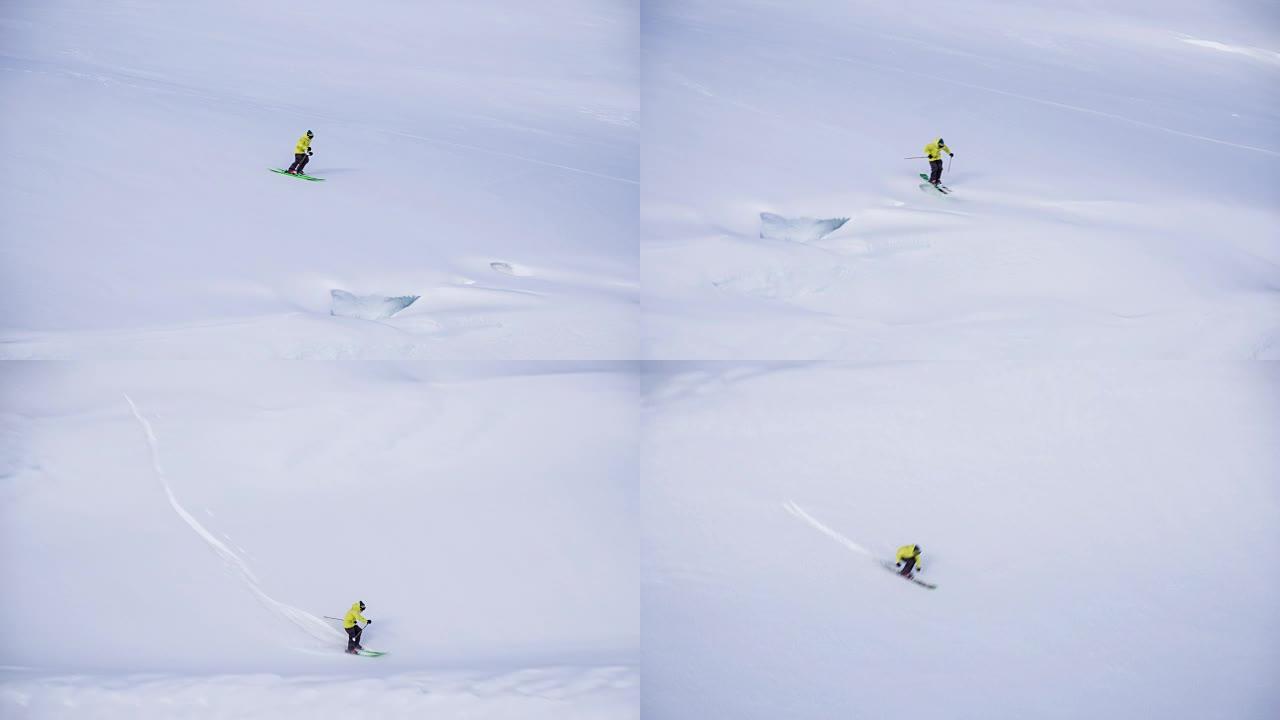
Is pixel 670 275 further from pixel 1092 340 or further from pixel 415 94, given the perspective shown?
pixel 1092 340

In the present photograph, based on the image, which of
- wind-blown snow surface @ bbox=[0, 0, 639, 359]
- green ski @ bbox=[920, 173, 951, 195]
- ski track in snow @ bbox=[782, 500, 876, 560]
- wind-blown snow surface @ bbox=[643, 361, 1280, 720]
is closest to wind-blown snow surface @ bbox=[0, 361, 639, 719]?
wind-blown snow surface @ bbox=[0, 0, 639, 359]

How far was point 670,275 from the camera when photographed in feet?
12.9

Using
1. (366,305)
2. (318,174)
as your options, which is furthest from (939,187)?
(318,174)

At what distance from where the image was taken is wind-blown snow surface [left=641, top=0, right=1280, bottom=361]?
12.5ft

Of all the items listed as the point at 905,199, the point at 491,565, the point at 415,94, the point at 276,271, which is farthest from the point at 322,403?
the point at 905,199

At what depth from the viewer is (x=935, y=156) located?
3896mm

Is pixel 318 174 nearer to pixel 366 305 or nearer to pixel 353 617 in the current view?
pixel 366 305

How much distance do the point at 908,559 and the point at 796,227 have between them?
1.28m

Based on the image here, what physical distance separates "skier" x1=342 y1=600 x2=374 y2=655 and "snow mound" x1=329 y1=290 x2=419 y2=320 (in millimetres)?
1030

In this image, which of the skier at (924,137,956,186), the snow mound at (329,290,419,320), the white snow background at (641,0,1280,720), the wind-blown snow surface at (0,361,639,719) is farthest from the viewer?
the skier at (924,137,956,186)

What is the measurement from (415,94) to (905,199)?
192 centimetres

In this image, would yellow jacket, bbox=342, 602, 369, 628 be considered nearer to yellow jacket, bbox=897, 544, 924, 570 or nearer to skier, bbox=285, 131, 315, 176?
skier, bbox=285, 131, 315, 176

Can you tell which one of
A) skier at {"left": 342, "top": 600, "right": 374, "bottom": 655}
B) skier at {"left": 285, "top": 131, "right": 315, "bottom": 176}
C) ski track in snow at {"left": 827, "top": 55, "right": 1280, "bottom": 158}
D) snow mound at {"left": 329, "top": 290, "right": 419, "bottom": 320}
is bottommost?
skier at {"left": 342, "top": 600, "right": 374, "bottom": 655}

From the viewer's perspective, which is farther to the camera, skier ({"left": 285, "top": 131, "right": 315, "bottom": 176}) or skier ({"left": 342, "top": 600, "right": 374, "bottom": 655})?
skier ({"left": 285, "top": 131, "right": 315, "bottom": 176})
